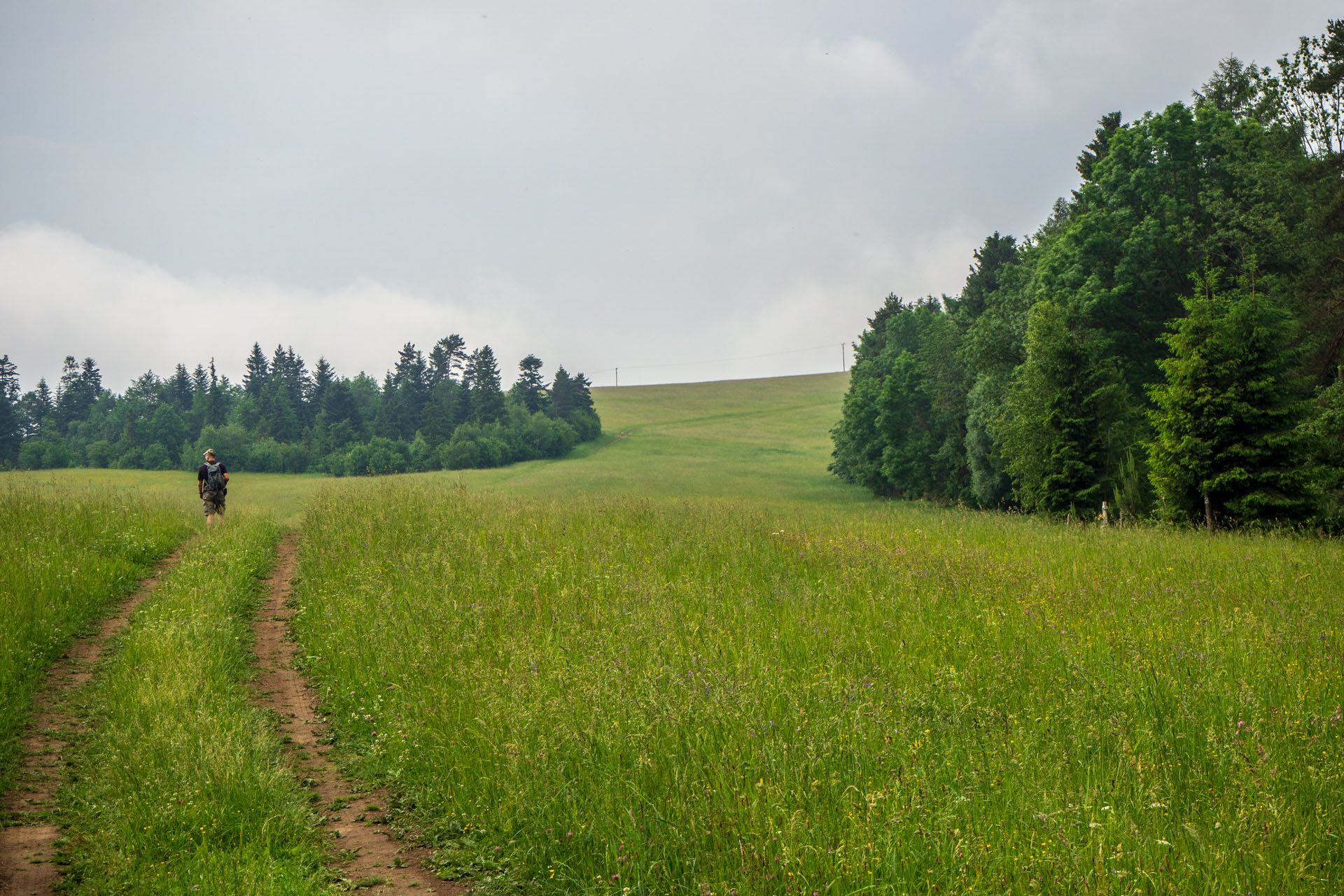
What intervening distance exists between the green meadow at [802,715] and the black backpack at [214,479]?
9173 mm

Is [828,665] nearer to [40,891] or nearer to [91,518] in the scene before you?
[40,891]

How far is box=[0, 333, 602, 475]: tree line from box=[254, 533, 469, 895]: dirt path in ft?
210

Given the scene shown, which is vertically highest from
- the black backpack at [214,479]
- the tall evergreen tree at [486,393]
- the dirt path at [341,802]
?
the tall evergreen tree at [486,393]

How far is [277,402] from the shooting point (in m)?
84.4

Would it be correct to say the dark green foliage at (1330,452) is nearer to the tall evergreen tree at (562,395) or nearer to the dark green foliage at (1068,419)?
the dark green foliage at (1068,419)

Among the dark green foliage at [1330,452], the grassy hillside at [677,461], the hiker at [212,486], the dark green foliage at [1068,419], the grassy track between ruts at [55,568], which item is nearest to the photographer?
the grassy track between ruts at [55,568]

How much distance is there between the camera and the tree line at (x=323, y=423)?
252 feet

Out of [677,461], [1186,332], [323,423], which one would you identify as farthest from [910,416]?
[323,423]


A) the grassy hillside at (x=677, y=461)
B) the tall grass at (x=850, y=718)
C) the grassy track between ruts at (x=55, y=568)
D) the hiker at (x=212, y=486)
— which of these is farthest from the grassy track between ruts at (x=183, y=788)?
the grassy hillside at (x=677, y=461)

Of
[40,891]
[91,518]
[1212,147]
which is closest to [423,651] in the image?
[40,891]

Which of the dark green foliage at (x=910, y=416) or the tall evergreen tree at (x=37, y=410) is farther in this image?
the tall evergreen tree at (x=37, y=410)

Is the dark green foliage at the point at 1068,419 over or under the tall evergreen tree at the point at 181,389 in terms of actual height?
under

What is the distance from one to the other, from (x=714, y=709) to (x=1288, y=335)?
22686mm

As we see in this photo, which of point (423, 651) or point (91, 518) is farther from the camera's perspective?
point (91, 518)
